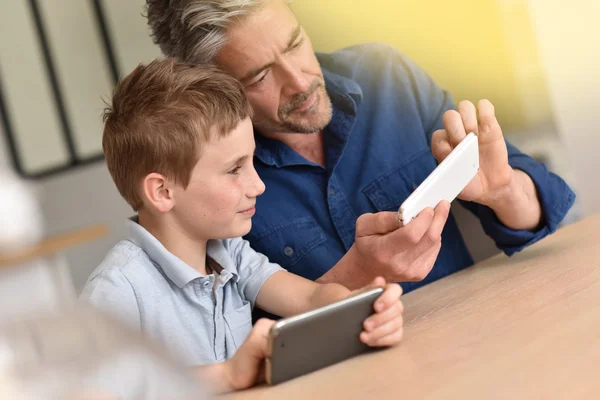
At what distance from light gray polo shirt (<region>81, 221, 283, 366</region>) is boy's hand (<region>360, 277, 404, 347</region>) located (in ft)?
0.76

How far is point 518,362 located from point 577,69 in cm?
101

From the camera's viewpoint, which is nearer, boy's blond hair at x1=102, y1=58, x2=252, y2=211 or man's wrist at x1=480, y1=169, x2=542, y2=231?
boy's blond hair at x1=102, y1=58, x2=252, y2=211

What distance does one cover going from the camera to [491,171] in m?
0.98

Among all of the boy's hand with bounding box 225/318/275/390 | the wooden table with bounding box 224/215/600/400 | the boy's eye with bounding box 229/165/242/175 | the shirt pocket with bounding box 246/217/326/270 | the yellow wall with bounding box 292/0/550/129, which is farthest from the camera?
the yellow wall with bounding box 292/0/550/129

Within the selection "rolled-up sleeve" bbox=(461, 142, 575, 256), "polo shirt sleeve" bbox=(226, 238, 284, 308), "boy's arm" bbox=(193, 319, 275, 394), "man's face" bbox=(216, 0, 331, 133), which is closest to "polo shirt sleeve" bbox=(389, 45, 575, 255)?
"rolled-up sleeve" bbox=(461, 142, 575, 256)

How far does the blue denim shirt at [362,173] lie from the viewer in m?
1.08

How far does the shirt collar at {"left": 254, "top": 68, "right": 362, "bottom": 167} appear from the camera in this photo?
43.4 inches

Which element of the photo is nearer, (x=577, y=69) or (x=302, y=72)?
(x=302, y=72)

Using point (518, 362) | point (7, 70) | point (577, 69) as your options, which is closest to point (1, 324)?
point (518, 362)

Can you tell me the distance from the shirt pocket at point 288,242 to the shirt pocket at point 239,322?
16cm

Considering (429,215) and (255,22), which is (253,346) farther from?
(255,22)

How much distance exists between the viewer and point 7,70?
0.85 meters

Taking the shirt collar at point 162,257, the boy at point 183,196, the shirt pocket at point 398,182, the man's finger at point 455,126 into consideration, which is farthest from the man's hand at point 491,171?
the shirt collar at point 162,257

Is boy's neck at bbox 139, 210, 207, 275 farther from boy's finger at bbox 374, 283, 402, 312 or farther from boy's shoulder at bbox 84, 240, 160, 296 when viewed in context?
boy's finger at bbox 374, 283, 402, 312
